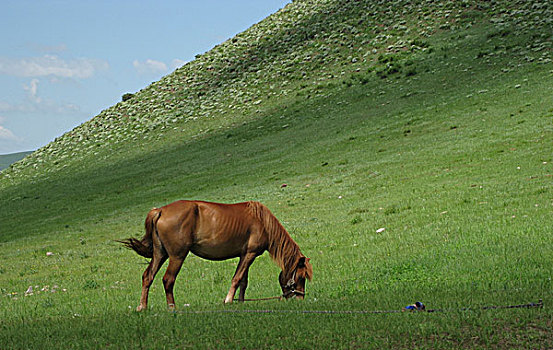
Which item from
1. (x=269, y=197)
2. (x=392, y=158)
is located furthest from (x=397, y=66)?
(x=269, y=197)

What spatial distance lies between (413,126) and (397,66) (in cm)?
2016

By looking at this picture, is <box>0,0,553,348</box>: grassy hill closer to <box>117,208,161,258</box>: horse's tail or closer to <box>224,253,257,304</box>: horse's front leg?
<box>224,253,257,304</box>: horse's front leg

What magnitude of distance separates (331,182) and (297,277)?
2180 centimetres

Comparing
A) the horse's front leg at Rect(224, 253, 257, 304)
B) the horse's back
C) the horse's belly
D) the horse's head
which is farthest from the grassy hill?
the horse's back

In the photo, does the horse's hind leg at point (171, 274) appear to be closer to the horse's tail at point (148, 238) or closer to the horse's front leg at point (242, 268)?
the horse's tail at point (148, 238)

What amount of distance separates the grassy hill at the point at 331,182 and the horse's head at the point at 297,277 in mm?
355

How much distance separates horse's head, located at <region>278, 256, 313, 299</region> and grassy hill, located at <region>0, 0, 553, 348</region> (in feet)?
1.17

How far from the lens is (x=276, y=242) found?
10.6 meters

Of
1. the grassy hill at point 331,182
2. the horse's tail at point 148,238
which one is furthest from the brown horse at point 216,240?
the grassy hill at point 331,182

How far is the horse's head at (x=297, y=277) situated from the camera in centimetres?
1063

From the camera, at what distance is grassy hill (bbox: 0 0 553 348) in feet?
28.7

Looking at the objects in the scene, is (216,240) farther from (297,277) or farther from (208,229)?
(297,277)

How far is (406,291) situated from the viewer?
10.8 m

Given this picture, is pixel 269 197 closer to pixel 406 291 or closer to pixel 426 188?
pixel 426 188
